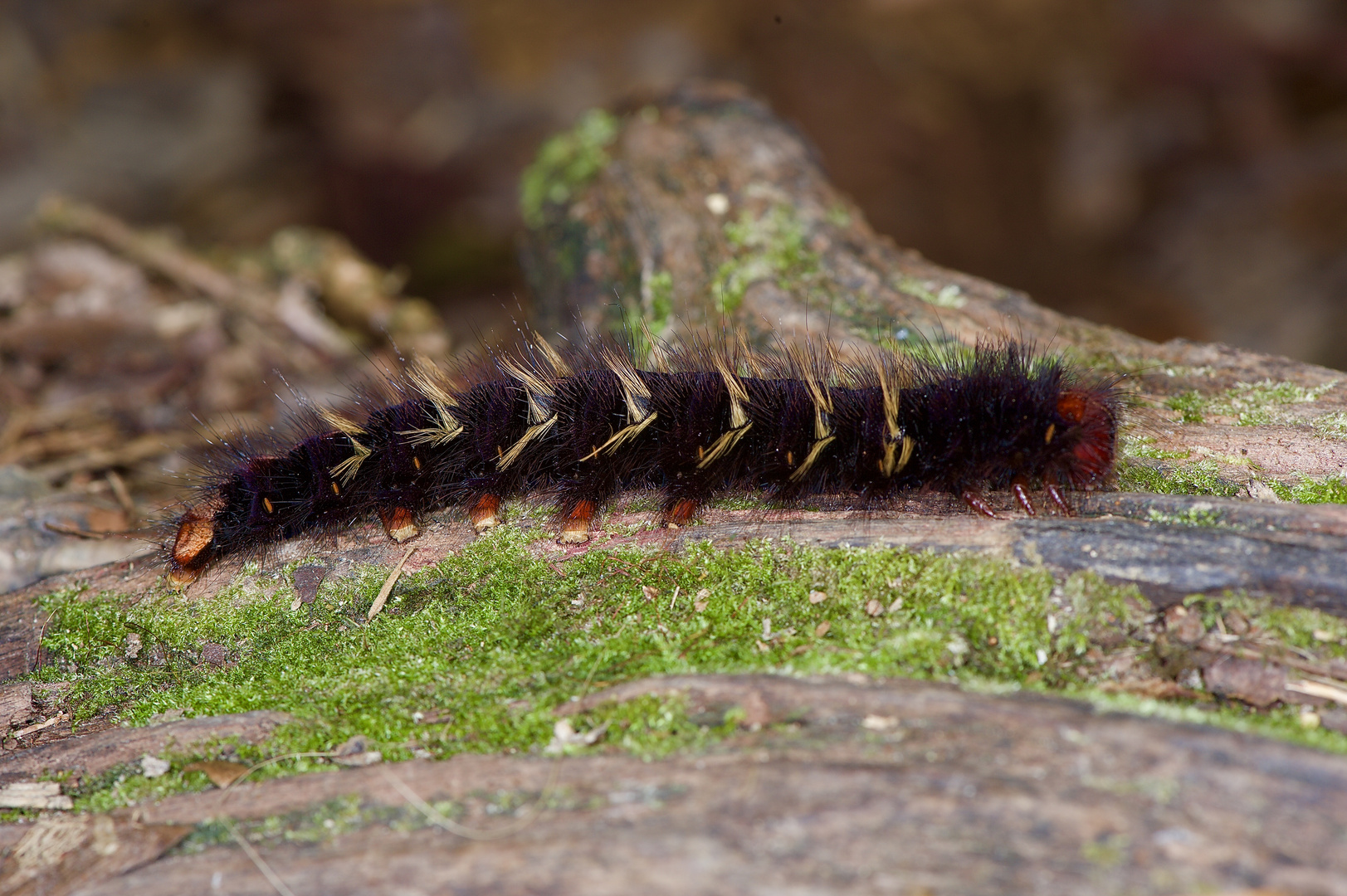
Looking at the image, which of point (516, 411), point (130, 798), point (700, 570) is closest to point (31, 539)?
point (130, 798)

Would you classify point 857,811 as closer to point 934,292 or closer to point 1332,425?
point 1332,425

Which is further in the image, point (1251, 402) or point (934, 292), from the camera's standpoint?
point (934, 292)

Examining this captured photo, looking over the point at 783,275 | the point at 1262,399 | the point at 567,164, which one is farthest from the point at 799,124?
the point at 1262,399

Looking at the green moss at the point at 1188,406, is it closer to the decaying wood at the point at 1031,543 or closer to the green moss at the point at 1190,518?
the decaying wood at the point at 1031,543

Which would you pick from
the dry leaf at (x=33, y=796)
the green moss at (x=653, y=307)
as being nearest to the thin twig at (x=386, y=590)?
the dry leaf at (x=33, y=796)

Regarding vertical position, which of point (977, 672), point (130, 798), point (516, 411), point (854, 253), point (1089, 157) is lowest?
point (130, 798)

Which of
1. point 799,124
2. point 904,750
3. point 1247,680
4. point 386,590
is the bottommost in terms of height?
point 386,590

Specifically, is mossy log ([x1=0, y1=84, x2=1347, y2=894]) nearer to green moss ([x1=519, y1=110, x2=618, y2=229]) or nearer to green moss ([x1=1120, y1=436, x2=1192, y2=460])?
green moss ([x1=1120, y1=436, x2=1192, y2=460])

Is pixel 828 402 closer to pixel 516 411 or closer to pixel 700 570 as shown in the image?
pixel 700 570
